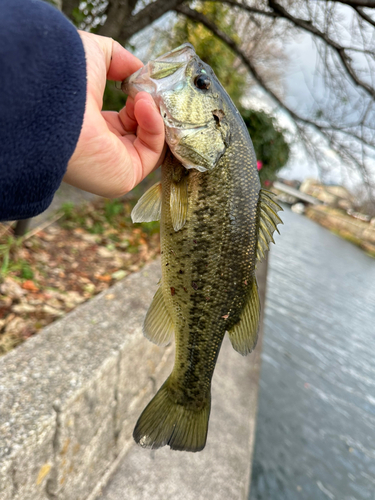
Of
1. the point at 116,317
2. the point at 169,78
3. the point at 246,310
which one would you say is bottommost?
the point at 116,317

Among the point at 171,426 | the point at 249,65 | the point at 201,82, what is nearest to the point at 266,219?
the point at 201,82

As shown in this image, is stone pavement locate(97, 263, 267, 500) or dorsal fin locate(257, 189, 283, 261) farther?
stone pavement locate(97, 263, 267, 500)

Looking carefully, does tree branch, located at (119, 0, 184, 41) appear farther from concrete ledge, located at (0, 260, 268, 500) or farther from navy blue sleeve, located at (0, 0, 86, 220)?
navy blue sleeve, located at (0, 0, 86, 220)

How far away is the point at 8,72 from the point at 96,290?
2.84 m

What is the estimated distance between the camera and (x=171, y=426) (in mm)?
1606

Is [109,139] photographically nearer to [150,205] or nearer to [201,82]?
[150,205]

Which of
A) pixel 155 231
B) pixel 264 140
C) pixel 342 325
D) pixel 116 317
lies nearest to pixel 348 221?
pixel 342 325

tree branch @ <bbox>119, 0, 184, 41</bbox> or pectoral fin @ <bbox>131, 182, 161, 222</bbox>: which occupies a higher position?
tree branch @ <bbox>119, 0, 184, 41</bbox>

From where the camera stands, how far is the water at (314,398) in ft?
14.9

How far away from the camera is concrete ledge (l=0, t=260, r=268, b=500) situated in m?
1.66

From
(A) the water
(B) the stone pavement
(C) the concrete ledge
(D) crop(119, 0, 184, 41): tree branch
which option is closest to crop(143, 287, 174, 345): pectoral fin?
A: (C) the concrete ledge

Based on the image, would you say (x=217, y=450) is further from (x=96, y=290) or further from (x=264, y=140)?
(x=264, y=140)

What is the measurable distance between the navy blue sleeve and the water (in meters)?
4.63

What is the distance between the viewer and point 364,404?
680 centimetres
